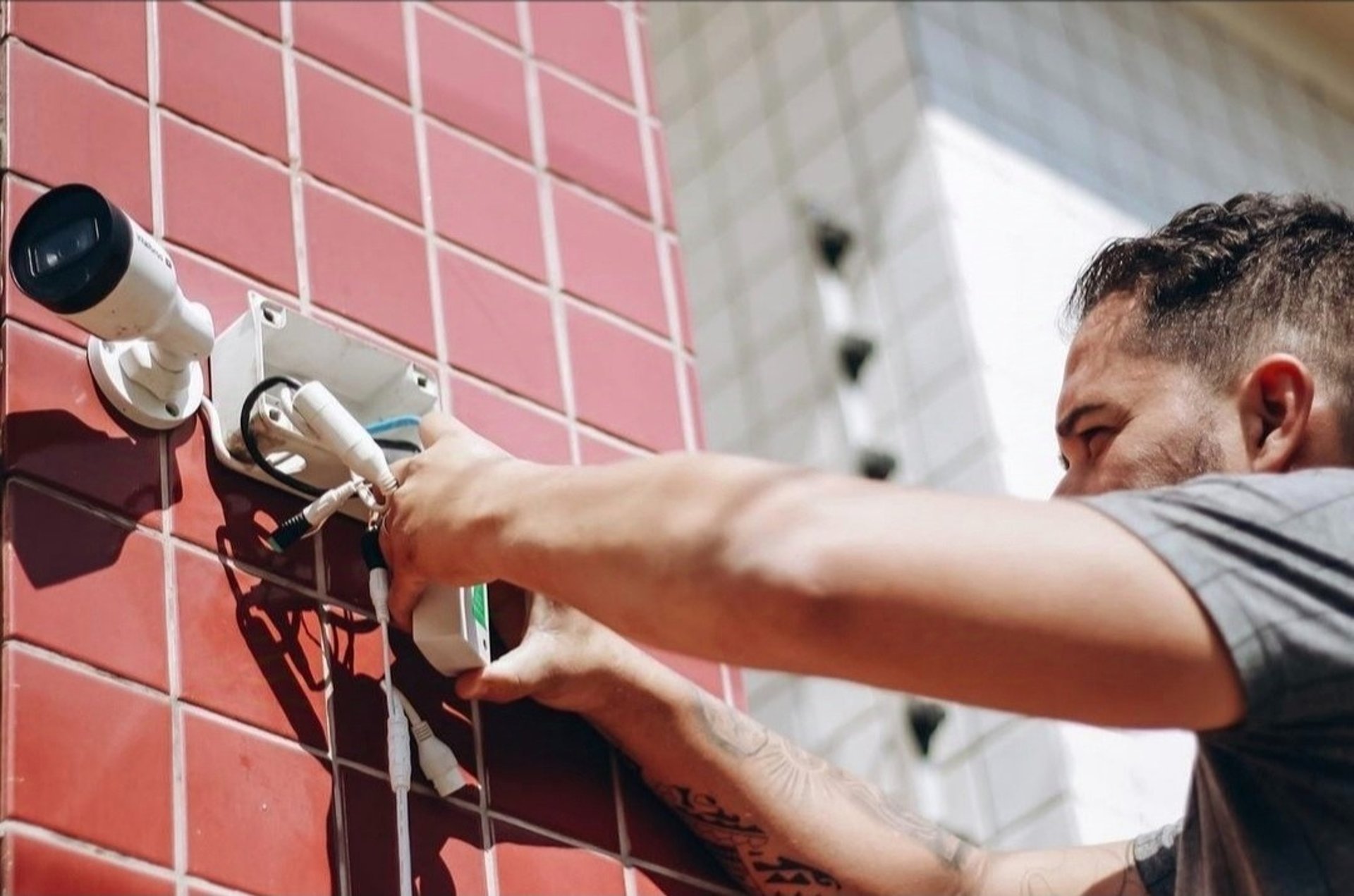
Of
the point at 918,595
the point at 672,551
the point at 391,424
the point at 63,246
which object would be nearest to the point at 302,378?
the point at 391,424

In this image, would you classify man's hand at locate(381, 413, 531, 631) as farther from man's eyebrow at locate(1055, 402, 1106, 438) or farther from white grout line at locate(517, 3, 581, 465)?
man's eyebrow at locate(1055, 402, 1106, 438)

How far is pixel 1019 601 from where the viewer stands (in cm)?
147

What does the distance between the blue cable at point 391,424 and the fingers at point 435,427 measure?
0.07 meters

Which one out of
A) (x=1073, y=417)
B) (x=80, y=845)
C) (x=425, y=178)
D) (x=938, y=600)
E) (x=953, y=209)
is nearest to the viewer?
(x=938, y=600)

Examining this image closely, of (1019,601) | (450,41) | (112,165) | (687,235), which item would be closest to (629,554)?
(1019,601)

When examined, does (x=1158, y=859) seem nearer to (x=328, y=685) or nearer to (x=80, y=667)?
(x=328, y=685)

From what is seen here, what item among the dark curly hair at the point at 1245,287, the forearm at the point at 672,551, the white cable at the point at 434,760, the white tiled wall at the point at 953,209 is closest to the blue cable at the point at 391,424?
the white cable at the point at 434,760

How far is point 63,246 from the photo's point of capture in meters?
1.76

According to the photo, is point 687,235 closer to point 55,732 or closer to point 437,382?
point 437,382

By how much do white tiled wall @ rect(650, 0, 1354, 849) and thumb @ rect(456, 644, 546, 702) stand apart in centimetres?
102

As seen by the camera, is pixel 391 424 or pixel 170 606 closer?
pixel 170 606

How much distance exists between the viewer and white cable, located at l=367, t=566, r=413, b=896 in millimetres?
1787

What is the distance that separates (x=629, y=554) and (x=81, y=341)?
52 cm

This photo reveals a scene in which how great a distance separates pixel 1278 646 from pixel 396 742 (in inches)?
26.1
